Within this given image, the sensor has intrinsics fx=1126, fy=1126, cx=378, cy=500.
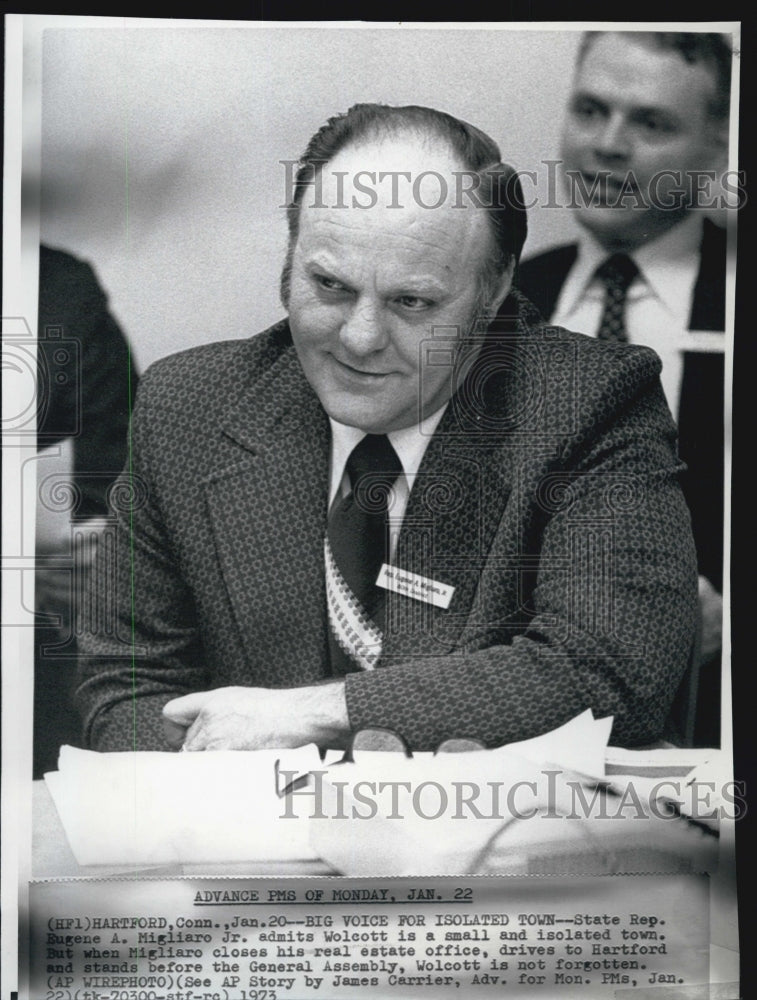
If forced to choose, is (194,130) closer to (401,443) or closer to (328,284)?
(328,284)

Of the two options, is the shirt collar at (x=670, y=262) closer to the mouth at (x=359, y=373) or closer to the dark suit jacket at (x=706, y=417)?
the dark suit jacket at (x=706, y=417)

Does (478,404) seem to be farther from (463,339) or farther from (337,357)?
(337,357)

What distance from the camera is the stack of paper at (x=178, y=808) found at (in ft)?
5.56

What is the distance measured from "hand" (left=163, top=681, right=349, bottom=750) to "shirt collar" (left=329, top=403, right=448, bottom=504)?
308 millimetres

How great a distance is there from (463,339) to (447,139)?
0.30 m

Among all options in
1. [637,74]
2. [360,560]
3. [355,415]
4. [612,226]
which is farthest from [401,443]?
[637,74]

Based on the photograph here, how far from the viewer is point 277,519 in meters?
1.71

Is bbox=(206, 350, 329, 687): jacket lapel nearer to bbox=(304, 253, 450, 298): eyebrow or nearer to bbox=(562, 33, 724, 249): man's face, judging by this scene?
bbox=(304, 253, 450, 298): eyebrow

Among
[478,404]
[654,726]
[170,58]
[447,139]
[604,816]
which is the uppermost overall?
[170,58]

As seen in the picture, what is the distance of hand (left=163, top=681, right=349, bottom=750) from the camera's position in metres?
1.68

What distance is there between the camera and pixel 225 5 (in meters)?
1.72

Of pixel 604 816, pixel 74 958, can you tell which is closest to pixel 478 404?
pixel 604 816

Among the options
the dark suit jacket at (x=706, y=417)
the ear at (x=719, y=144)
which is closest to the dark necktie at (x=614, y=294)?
the dark suit jacket at (x=706, y=417)

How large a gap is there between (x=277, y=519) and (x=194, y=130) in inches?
23.7
